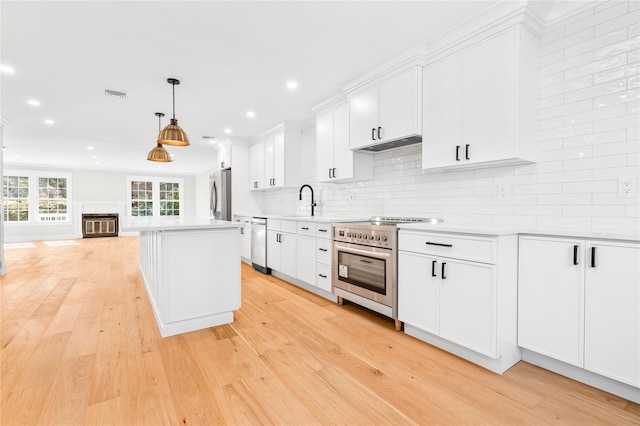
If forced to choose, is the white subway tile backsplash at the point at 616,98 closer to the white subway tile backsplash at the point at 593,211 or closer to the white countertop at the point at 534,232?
the white subway tile backsplash at the point at 593,211

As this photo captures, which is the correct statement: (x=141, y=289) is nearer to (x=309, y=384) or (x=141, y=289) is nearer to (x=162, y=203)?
(x=309, y=384)

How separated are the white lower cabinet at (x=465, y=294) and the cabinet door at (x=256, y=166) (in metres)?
3.83

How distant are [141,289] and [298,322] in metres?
2.34

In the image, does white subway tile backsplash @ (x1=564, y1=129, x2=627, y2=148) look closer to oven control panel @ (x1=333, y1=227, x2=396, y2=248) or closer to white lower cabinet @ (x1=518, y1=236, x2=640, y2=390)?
white lower cabinet @ (x1=518, y1=236, x2=640, y2=390)

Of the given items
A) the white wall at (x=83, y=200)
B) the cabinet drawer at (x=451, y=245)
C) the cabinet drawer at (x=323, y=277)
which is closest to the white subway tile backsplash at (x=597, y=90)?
the cabinet drawer at (x=451, y=245)

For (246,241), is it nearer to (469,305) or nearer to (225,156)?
(225,156)

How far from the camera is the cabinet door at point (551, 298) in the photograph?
5.75 feet

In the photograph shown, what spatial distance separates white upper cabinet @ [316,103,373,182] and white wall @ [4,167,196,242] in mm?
9371

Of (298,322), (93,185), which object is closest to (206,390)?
(298,322)

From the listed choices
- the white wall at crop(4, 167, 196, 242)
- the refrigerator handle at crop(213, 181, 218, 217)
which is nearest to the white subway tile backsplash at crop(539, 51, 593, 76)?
the refrigerator handle at crop(213, 181, 218, 217)

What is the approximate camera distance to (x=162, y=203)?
1139cm

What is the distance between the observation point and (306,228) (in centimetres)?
375

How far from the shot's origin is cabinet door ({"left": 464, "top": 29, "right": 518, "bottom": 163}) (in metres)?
2.13

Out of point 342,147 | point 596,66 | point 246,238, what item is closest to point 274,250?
point 246,238
